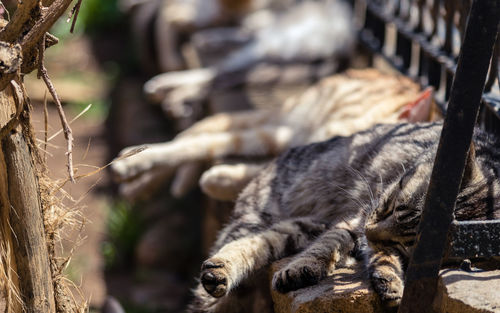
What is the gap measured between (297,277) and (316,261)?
112 mm

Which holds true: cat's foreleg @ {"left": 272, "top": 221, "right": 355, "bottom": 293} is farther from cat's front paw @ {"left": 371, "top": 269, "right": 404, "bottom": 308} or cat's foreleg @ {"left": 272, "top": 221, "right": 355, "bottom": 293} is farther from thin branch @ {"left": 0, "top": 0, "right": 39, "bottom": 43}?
thin branch @ {"left": 0, "top": 0, "right": 39, "bottom": 43}

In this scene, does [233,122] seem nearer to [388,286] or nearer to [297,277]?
[297,277]

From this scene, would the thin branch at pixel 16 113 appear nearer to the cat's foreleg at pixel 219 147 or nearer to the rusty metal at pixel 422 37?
the rusty metal at pixel 422 37

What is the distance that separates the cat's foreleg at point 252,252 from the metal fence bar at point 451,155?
0.69m

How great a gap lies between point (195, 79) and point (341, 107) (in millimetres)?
1562

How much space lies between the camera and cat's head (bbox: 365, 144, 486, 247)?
2119mm

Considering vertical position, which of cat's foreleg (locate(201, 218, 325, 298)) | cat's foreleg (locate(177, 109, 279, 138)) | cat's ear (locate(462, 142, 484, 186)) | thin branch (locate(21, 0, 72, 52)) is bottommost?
cat's foreleg (locate(177, 109, 279, 138))

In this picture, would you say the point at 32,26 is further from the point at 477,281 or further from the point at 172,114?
the point at 172,114

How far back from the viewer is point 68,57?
355 inches

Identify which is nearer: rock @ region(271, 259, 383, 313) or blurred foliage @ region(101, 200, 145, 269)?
rock @ region(271, 259, 383, 313)

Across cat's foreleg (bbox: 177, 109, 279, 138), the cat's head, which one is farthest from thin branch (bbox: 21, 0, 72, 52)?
cat's foreleg (bbox: 177, 109, 279, 138)

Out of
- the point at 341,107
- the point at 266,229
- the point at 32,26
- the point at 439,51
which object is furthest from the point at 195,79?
the point at 32,26

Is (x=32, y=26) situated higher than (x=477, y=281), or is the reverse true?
(x=32, y=26)

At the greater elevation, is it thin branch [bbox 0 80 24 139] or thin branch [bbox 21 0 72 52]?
thin branch [bbox 21 0 72 52]
